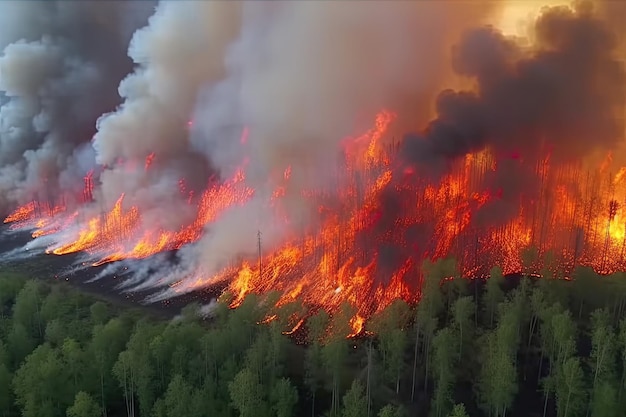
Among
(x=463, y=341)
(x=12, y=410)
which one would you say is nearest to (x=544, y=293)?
(x=463, y=341)

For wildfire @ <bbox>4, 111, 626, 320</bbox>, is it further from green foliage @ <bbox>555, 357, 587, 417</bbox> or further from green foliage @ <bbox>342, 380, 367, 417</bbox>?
green foliage @ <bbox>555, 357, 587, 417</bbox>

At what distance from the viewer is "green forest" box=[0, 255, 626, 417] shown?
715 inches

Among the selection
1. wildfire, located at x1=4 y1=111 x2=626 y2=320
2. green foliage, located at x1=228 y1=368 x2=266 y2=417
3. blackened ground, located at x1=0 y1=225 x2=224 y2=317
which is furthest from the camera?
wildfire, located at x1=4 y1=111 x2=626 y2=320

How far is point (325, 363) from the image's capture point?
19.5 metres

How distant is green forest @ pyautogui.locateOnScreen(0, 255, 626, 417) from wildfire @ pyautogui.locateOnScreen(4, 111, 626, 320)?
307 centimetres

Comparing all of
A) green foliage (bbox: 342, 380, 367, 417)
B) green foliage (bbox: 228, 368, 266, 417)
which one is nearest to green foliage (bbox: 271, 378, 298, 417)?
green foliage (bbox: 228, 368, 266, 417)

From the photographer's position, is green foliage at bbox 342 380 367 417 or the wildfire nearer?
green foliage at bbox 342 380 367 417

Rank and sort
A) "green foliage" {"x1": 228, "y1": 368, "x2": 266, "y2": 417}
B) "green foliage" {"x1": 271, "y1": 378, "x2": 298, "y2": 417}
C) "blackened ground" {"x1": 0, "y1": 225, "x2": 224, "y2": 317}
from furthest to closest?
"blackened ground" {"x1": 0, "y1": 225, "x2": 224, "y2": 317}
"green foliage" {"x1": 271, "y1": 378, "x2": 298, "y2": 417}
"green foliage" {"x1": 228, "y1": 368, "x2": 266, "y2": 417}

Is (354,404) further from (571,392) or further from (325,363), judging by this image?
(571,392)

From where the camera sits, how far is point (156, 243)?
3622 centimetres

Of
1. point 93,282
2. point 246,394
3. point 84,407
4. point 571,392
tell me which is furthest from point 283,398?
point 93,282

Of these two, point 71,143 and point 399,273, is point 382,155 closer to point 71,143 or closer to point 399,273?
point 399,273

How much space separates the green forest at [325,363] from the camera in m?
18.2

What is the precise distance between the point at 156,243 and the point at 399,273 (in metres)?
15.1
